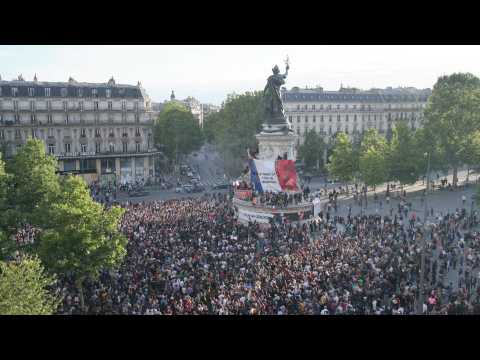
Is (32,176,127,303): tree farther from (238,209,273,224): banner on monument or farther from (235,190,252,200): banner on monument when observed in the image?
(235,190,252,200): banner on monument

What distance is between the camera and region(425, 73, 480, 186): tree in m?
50.7

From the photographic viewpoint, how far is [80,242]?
20562 mm

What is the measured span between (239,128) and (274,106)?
2591 centimetres

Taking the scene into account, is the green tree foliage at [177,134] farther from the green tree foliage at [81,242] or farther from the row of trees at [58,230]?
the green tree foliage at [81,242]

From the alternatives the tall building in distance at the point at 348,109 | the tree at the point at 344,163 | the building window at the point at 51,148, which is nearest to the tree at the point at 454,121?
the tree at the point at 344,163

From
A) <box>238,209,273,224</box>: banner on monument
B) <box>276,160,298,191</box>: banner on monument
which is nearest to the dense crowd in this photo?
<box>238,209,273,224</box>: banner on monument

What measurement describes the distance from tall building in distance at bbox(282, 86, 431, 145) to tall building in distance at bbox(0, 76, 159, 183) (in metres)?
28.0

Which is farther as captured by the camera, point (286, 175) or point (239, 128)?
point (239, 128)

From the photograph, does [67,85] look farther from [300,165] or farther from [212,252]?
[212,252]

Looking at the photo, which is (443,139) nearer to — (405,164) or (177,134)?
(405,164)

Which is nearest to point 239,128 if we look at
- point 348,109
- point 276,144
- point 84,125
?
point 84,125

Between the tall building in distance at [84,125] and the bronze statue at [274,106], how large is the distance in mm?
27278

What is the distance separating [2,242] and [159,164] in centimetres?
5382
